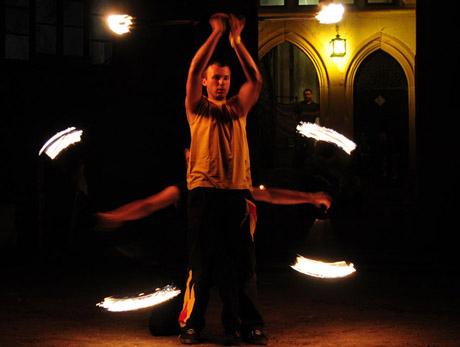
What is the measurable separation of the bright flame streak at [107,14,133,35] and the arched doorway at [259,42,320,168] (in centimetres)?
1771

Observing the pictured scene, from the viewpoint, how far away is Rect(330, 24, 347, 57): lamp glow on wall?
2502 centimetres

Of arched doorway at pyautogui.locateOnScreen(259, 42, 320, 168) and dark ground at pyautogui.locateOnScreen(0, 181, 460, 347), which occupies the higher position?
arched doorway at pyautogui.locateOnScreen(259, 42, 320, 168)

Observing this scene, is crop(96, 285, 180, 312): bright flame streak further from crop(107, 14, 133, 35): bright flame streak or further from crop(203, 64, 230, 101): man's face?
crop(107, 14, 133, 35): bright flame streak

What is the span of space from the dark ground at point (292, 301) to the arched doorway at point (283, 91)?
943 centimetres

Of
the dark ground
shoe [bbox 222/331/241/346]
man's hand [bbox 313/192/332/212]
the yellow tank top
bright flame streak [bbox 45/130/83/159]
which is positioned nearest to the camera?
the yellow tank top

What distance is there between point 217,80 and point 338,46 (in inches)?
705

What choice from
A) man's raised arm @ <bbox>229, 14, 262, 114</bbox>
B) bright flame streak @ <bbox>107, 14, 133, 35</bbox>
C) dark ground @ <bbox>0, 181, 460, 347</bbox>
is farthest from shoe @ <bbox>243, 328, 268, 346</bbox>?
bright flame streak @ <bbox>107, 14, 133, 35</bbox>

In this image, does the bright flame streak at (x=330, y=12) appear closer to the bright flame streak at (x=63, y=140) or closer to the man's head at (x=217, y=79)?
the man's head at (x=217, y=79)

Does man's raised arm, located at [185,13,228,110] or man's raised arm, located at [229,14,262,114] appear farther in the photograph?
man's raised arm, located at [229,14,262,114]

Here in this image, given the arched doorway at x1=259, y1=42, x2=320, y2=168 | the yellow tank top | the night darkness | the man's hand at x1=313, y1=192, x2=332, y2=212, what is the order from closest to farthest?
the yellow tank top → the man's hand at x1=313, y1=192, x2=332, y2=212 → the night darkness → the arched doorway at x1=259, y1=42, x2=320, y2=168

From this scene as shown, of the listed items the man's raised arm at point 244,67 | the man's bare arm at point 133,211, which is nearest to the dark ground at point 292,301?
the man's bare arm at point 133,211

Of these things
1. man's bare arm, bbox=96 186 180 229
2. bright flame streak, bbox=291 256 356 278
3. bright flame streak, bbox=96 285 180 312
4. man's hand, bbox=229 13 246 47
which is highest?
man's hand, bbox=229 13 246 47

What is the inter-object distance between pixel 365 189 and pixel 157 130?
11.4 meters

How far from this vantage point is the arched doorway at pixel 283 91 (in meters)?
25.8
